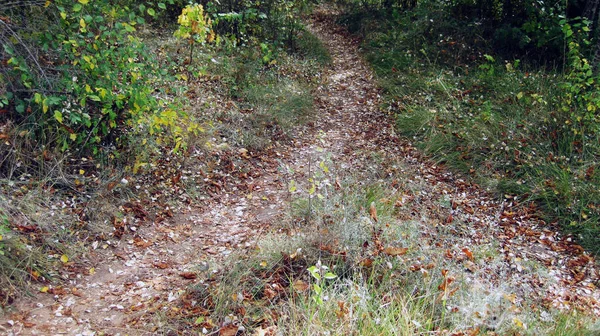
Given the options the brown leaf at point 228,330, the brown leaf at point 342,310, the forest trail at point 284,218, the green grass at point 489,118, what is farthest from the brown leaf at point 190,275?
the green grass at point 489,118

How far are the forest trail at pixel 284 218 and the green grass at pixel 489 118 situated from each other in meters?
0.31

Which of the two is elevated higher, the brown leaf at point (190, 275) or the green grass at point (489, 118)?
the green grass at point (489, 118)

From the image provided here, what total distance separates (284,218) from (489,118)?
13.2ft

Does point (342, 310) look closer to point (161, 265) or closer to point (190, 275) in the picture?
point (190, 275)

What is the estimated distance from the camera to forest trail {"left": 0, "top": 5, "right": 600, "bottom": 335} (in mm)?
3651

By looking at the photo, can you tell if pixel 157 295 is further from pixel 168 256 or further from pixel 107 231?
pixel 107 231

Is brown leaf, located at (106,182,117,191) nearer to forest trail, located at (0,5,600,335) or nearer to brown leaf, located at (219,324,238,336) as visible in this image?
forest trail, located at (0,5,600,335)

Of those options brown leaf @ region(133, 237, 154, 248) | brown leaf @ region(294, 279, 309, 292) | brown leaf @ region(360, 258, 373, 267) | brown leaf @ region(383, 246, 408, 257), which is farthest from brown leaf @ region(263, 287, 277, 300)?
brown leaf @ region(133, 237, 154, 248)

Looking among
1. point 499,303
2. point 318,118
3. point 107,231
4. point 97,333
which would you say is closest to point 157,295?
point 97,333

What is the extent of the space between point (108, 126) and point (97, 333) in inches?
101

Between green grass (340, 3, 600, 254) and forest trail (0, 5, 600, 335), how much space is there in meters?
0.31

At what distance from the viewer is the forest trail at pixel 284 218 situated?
12.0 ft

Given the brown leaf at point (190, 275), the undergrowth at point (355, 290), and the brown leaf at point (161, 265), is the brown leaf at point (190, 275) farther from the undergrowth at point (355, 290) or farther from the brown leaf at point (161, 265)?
the brown leaf at point (161, 265)

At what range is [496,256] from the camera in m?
4.78
